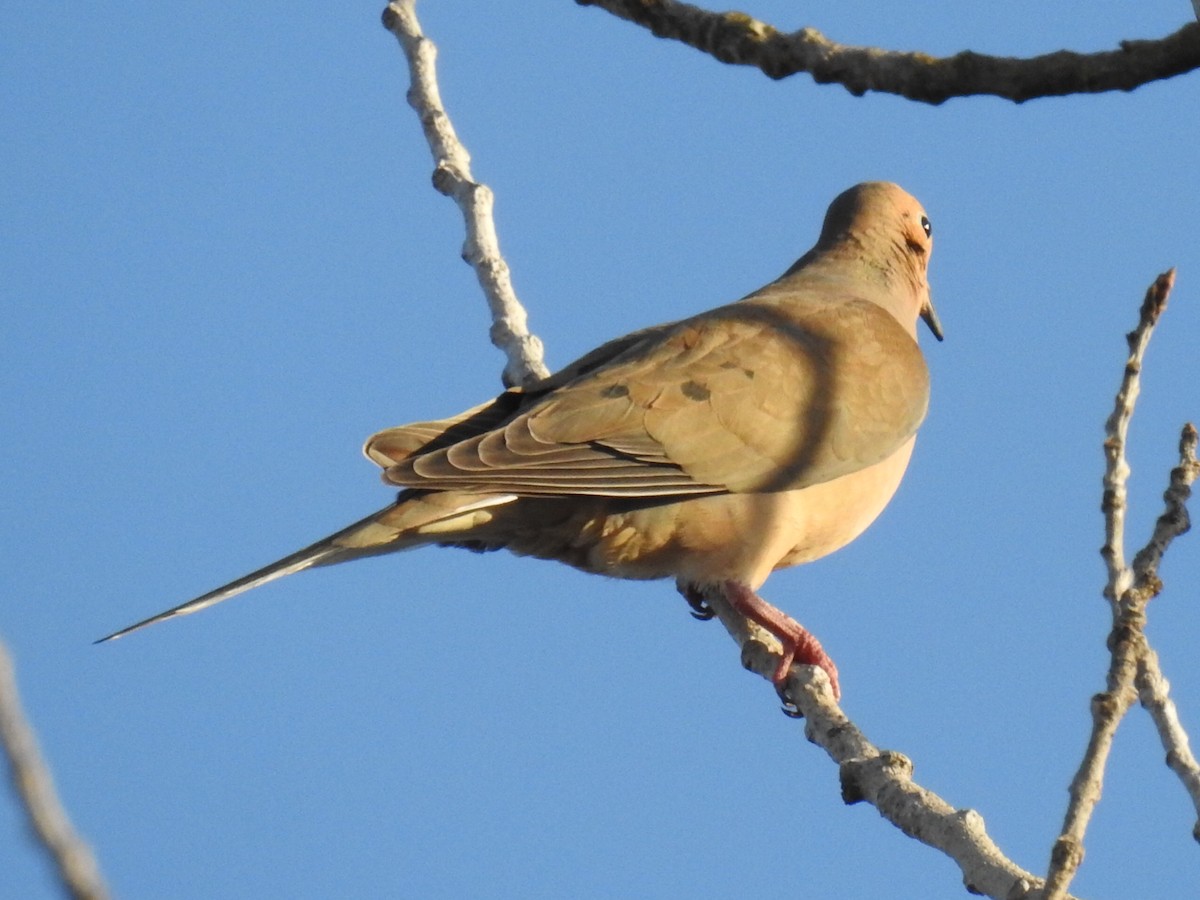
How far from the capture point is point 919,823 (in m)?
3.29

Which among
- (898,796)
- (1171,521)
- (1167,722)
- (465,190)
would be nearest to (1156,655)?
(1167,722)

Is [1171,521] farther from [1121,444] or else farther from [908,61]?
[908,61]

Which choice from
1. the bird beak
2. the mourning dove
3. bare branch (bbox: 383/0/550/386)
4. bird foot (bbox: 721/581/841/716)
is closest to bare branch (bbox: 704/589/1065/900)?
bird foot (bbox: 721/581/841/716)

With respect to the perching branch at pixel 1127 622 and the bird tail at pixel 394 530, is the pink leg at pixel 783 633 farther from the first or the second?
the perching branch at pixel 1127 622

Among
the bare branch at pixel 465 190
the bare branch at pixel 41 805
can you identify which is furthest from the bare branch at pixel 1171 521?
the bare branch at pixel 465 190

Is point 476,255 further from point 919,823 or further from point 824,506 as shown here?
point 919,823

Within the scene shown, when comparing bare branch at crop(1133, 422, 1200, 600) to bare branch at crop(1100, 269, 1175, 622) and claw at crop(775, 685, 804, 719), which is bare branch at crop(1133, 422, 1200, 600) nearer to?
bare branch at crop(1100, 269, 1175, 622)

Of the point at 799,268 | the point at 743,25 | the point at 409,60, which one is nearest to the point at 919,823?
the point at 743,25

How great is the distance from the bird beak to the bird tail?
2.79 m

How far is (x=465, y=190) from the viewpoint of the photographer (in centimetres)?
536

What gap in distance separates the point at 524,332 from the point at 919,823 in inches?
112

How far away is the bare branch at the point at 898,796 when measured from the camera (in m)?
2.87

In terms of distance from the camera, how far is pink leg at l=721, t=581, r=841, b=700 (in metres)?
4.84

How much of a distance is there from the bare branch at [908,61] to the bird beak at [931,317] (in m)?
3.90
